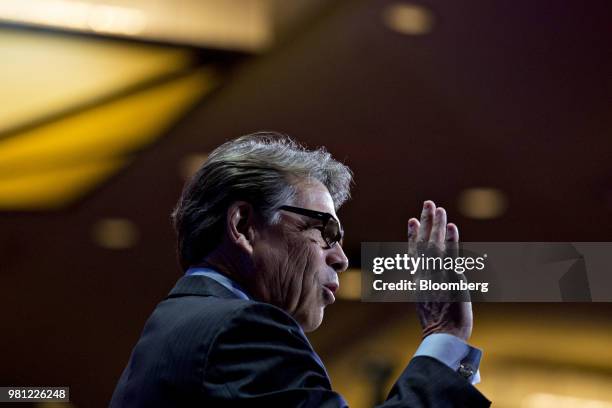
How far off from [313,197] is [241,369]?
1.20ft

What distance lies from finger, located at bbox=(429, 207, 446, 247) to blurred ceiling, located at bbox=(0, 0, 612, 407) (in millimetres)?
879

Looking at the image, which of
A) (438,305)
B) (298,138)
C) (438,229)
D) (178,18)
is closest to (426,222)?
(438,229)

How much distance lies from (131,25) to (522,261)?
3.67 feet

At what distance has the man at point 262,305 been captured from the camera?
2.85ft

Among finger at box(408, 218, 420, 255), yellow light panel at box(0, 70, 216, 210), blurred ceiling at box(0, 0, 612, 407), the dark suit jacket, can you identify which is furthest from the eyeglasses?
yellow light panel at box(0, 70, 216, 210)

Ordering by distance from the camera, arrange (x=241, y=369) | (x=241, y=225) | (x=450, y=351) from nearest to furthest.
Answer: (x=241, y=369) < (x=450, y=351) < (x=241, y=225)

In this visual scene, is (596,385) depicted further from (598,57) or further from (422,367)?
(422,367)

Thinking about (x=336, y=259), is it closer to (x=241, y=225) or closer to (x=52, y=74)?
(x=241, y=225)

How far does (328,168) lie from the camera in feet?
4.06

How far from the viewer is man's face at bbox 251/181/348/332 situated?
1110 mm

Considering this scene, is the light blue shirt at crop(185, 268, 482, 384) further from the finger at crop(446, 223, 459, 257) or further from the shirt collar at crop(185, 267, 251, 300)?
the finger at crop(446, 223, 459, 257)

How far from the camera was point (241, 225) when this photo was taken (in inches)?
44.4

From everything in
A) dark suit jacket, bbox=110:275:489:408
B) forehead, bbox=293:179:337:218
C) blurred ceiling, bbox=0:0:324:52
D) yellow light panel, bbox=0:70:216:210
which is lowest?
dark suit jacket, bbox=110:275:489:408

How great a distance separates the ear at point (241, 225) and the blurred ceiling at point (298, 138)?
0.92 m
